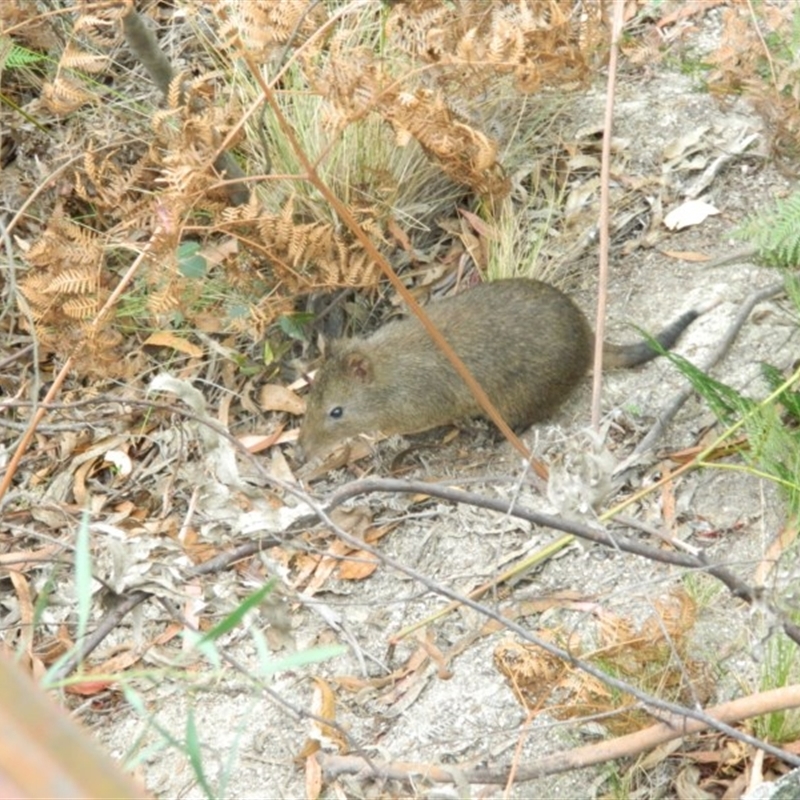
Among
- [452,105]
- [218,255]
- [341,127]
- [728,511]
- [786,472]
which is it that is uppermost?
[341,127]

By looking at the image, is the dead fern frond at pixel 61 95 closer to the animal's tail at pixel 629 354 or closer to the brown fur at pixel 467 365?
the brown fur at pixel 467 365

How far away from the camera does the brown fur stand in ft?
18.2

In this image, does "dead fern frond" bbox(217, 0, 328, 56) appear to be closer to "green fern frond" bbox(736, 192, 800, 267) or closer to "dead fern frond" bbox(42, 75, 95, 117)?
"dead fern frond" bbox(42, 75, 95, 117)

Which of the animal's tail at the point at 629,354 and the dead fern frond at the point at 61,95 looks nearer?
the dead fern frond at the point at 61,95

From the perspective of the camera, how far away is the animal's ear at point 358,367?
5.65 metres

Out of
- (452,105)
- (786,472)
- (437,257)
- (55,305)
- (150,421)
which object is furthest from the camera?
(437,257)

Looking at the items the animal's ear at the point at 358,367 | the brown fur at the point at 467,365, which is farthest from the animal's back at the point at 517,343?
the animal's ear at the point at 358,367

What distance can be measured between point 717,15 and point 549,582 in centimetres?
342

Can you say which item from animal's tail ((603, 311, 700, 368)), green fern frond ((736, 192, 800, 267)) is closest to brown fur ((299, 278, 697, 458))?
animal's tail ((603, 311, 700, 368))

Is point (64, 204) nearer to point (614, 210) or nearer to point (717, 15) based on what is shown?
point (614, 210)

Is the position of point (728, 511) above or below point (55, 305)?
below

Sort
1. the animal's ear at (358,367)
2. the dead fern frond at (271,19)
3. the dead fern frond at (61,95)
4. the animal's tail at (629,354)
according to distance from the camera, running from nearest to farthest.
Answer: the dead fern frond at (271,19) → the dead fern frond at (61,95) → the animal's tail at (629,354) → the animal's ear at (358,367)

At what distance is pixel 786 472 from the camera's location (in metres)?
4.03

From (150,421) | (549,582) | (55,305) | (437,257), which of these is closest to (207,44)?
(437,257)
